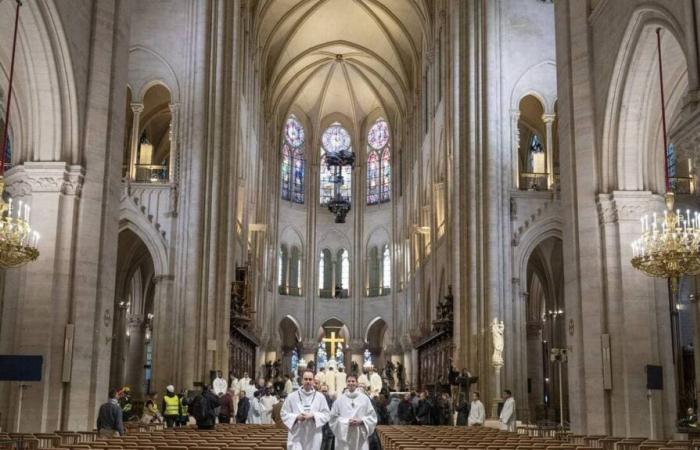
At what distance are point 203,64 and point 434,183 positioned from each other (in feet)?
45.9

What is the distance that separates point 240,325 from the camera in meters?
33.2

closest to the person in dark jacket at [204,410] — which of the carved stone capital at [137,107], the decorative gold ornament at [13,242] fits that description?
the decorative gold ornament at [13,242]

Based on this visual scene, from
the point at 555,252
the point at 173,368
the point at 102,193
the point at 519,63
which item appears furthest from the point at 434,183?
the point at 102,193

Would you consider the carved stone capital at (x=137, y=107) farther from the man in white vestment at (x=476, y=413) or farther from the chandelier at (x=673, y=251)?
the chandelier at (x=673, y=251)

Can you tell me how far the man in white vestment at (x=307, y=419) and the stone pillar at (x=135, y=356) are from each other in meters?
25.4

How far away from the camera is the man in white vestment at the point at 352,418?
9898 mm

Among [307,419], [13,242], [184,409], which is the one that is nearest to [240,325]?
[184,409]

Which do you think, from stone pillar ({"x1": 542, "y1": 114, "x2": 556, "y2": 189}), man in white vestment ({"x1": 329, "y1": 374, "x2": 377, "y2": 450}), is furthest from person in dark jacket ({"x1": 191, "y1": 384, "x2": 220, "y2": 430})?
stone pillar ({"x1": 542, "y1": 114, "x2": 556, "y2": 189})

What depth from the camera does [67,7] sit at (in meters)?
15.7

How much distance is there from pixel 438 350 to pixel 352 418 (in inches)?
1053

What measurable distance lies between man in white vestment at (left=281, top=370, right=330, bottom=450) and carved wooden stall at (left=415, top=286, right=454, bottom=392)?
20708 millimetres

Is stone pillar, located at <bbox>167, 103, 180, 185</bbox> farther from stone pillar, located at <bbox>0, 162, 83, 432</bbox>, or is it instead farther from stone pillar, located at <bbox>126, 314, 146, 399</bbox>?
stone pillar, located at <bbox>0, 162, 83, 432</bbox>

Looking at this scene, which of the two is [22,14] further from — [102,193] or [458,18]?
[458,18]

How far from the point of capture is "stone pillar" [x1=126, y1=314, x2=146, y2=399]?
112 feet
